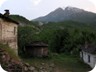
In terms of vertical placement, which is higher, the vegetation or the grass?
the vegetation

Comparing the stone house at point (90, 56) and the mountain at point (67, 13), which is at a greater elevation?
the mountain at point (67, 13)

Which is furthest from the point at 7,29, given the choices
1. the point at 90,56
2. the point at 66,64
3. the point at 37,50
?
the point at 37,50

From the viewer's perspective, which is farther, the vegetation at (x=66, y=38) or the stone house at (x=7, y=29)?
the vegetation at (x=66, y=38)

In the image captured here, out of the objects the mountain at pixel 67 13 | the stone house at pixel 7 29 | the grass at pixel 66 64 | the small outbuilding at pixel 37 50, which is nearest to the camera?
the stone house at pixel 7 29

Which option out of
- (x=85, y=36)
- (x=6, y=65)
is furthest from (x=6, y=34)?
(x=85, y=36)

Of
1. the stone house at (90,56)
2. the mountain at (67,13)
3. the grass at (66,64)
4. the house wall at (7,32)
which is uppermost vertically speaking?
the mountain at (67,13)

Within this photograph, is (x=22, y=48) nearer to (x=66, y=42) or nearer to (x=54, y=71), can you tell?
(x=66, y=42)

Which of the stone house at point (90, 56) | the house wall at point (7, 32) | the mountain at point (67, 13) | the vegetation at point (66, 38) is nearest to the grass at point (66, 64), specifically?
the stone house at point (90, 56)

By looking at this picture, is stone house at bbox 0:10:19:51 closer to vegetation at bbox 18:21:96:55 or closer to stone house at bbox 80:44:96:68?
stone house at bbox 80:44:96:68

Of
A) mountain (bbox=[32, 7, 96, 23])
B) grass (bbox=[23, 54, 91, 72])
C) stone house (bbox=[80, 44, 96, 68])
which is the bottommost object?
grass (bbox=[23, 54, 91, 72])

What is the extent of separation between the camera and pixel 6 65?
9195 millimetres

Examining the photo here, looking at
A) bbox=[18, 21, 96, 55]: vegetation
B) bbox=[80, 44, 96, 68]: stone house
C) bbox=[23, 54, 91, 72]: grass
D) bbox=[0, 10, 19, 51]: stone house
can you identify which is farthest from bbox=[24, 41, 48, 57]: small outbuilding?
bbox=[0, 10, 19, 51]: stone house

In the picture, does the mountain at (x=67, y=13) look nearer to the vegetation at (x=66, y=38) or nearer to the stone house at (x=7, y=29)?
the stone house at (x=7, y=29)

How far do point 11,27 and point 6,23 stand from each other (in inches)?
63.5
